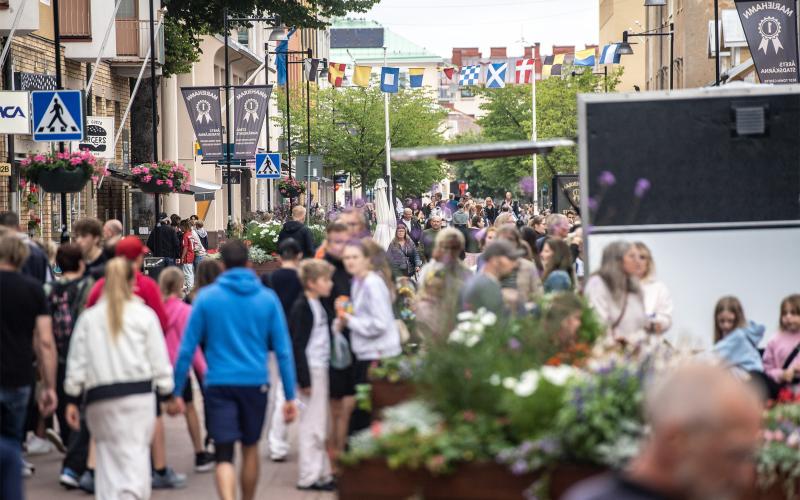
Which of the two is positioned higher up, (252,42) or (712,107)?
(252,42)

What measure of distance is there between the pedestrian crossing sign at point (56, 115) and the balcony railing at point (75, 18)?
12.4 metres

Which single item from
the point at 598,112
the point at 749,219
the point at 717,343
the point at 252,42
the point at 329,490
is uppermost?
the point at 252,42

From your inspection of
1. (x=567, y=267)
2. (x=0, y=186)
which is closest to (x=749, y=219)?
(x=567, y=267)

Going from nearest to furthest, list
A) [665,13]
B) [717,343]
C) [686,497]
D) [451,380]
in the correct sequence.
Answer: [686,497] < [451,380] < [717,343] < [665,13]

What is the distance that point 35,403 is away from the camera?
11.8 m

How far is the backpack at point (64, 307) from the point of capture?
34.0 feet

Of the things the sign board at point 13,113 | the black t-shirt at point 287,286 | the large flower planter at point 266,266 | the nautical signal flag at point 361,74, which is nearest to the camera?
the black t-shirt at point 287,286

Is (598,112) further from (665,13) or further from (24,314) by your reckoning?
(665,13)

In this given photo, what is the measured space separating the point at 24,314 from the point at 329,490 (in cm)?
263

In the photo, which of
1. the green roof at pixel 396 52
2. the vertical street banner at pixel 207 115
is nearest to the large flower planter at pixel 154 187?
the vertical street banner at pixel 207 115

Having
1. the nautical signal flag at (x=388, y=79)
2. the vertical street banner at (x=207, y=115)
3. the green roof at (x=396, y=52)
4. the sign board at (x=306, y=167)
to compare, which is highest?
the green roof at (x=396, y=52)

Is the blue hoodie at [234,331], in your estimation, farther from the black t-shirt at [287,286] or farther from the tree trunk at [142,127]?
the tree trunk at [142,127]

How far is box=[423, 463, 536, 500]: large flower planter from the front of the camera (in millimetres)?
6051

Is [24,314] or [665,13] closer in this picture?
[24,314]
